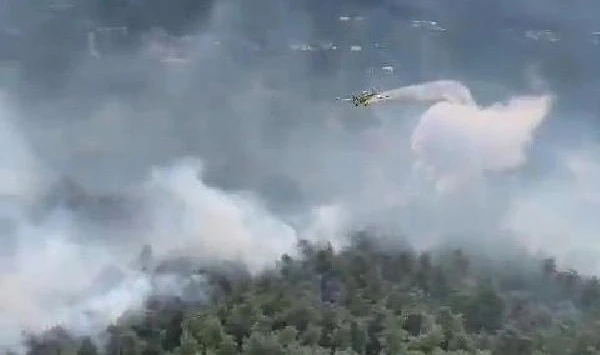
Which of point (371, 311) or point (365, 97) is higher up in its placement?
point (365, 97)

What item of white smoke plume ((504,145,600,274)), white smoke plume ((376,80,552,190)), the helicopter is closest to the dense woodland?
white smoke plume ((504,145,600,274))

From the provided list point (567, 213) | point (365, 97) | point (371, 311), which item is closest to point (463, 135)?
point (365, 97)

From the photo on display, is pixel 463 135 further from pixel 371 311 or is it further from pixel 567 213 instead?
pixel 371 311

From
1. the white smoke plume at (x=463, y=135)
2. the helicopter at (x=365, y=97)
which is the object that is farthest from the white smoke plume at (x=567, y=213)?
the helicopter at (x=365, y=97)

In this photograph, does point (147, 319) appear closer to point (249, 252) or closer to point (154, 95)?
point (249, 252)

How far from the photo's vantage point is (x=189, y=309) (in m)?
24.2

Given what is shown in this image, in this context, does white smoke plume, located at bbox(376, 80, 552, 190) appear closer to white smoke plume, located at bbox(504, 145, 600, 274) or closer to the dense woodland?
white smoke plume, located at bbox(504, 145, 600, 274)

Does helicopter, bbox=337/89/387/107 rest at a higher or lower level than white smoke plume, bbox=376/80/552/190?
higher

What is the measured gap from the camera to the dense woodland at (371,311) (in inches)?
897

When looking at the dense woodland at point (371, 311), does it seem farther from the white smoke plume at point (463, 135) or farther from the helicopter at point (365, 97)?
the helicopter at point (365, 97)

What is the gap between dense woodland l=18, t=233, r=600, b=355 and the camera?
22.8 meters

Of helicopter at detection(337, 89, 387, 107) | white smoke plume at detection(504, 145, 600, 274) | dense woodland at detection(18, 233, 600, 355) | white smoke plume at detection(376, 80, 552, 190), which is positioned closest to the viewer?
dense woodland at detection(18, 233, 600, 355)

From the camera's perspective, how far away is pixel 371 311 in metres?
23.9

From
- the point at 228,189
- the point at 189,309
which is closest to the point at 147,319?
the point at 189,309
